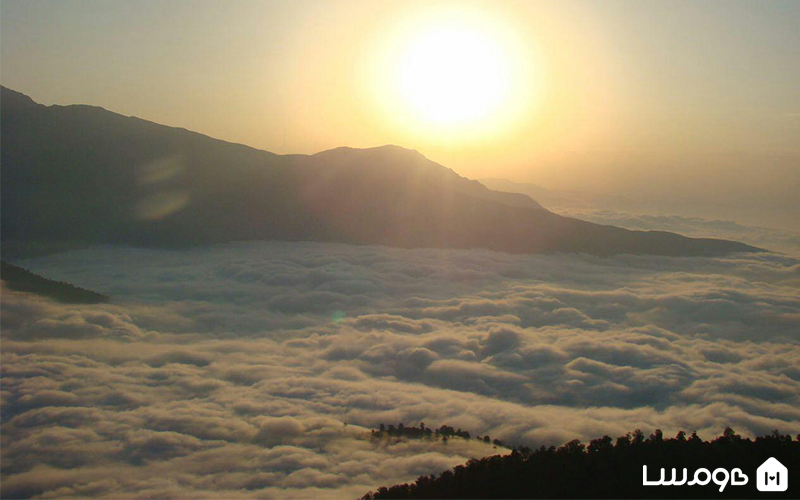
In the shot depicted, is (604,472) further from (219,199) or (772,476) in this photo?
(219,199)

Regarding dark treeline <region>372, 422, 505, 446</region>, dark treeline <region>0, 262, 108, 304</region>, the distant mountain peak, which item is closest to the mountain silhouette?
the distant mountain peak

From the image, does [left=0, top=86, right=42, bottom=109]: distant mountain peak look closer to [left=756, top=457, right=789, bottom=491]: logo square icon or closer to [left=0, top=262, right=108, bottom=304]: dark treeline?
[left=0, top=262, right=108, bottom=304]: dark treeline

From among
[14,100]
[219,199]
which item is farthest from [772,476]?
[14,100]

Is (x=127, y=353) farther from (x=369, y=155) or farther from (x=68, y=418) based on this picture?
(x=369, y=155)

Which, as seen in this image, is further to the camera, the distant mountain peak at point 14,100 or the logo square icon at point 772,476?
the distant mountain peak at point 14,100

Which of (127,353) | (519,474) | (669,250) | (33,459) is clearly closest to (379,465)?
(519,474)

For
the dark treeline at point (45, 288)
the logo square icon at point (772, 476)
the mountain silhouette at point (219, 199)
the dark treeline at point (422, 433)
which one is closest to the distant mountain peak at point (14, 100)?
the mountain silhouette at point (219, 199)

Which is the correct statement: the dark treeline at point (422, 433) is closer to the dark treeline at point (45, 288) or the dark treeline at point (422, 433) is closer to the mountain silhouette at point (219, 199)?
the dark treeline at point (45, 288)
